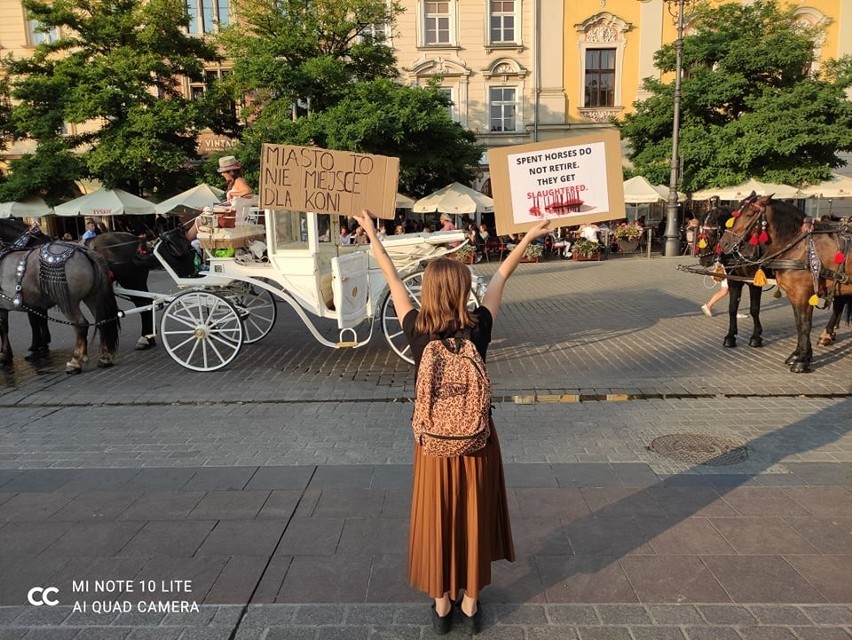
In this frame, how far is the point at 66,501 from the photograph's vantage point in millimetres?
4031

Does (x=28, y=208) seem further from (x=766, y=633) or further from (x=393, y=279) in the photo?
(x=766, y=633)

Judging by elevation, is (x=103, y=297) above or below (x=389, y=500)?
above

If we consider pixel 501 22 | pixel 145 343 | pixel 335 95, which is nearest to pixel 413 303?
pixel 145 343

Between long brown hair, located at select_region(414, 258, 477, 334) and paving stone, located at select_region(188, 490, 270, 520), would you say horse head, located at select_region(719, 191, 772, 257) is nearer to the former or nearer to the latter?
long brown hair, located at select_region(414, 258, 477, 334)

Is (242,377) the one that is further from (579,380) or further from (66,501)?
(579,380)

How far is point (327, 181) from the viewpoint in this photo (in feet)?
18.2

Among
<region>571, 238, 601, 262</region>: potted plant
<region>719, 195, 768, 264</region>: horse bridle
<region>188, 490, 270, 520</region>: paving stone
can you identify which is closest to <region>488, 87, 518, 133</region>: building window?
<region>571, 238, 601, 262</region>: potted plant

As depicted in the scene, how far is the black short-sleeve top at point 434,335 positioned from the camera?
2.47 metres

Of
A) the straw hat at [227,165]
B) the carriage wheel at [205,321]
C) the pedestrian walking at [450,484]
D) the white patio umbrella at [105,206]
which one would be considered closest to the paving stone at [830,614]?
the pedestrian walking at [450,484]

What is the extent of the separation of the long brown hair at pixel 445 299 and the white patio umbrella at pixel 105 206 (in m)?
19.6

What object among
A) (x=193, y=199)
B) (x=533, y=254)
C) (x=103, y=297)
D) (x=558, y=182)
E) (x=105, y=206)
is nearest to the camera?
(x=558, y=182)

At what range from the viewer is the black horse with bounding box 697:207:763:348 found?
24.5ft

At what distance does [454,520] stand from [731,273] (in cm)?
655

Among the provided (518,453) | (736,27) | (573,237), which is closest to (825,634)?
(518,453)
